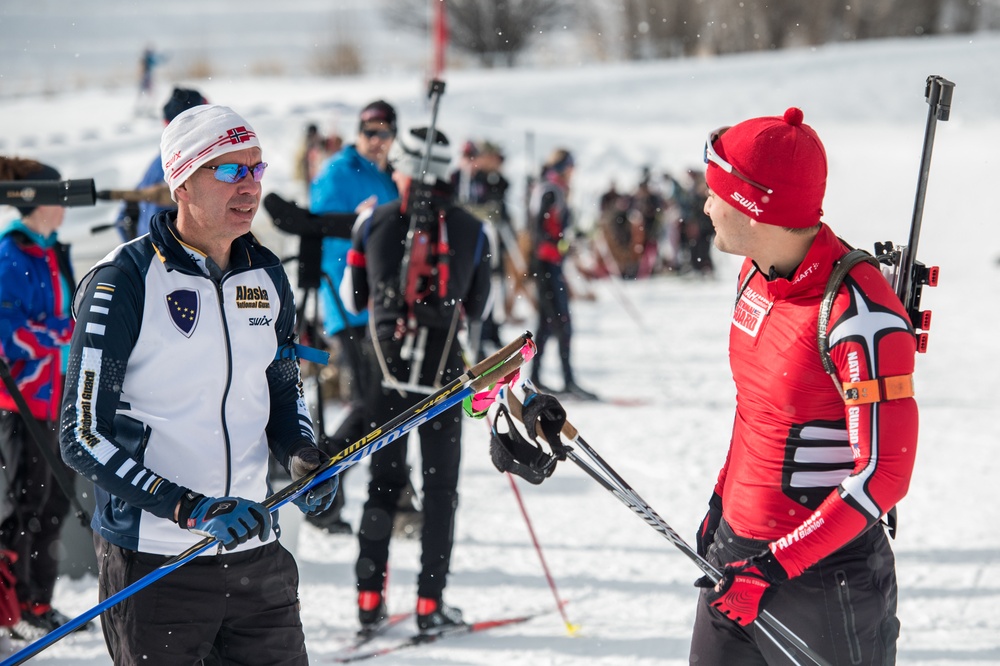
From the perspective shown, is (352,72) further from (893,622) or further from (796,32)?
(893,622)

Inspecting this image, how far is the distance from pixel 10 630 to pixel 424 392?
75.8 inches

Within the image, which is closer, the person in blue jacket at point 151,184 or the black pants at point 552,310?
the person in blue jacket at point 151,184

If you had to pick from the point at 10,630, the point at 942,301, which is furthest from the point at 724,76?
the point at 10,630

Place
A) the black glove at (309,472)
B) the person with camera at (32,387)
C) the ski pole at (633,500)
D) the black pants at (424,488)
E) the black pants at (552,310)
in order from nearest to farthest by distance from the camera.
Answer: the ski pole at (633,500) → the black glove at (309,472) → the person with camera at (32,387) → the black pants at (424,488) → the black pants at (552,310)

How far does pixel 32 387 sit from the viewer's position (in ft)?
12.9

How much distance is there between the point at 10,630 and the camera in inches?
153

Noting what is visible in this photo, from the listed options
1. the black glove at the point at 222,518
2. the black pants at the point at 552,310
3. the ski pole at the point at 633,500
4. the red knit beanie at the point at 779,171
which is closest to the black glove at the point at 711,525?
the ski pole at the point at 633,500

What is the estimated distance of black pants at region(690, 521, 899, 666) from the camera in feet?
7.32

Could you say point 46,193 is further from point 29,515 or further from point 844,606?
point 844,606

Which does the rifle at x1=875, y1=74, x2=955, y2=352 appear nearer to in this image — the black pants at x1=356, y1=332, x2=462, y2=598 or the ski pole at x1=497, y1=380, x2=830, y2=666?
the ski pole at x1=497, y1=380, x2=830, y2=666

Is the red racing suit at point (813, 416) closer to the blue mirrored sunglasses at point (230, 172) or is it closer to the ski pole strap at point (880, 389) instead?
the ski pole strap at point (880, 389)

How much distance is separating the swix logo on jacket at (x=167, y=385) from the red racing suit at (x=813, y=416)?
1132 mm

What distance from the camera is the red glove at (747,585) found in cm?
214

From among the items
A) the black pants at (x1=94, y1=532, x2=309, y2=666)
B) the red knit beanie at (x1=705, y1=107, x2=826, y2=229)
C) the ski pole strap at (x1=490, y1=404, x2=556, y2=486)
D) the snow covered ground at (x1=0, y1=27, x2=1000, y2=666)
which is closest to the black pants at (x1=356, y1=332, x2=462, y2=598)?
the snow covered ground at (x1=0, y1=27, x2=1000, y2=666)
